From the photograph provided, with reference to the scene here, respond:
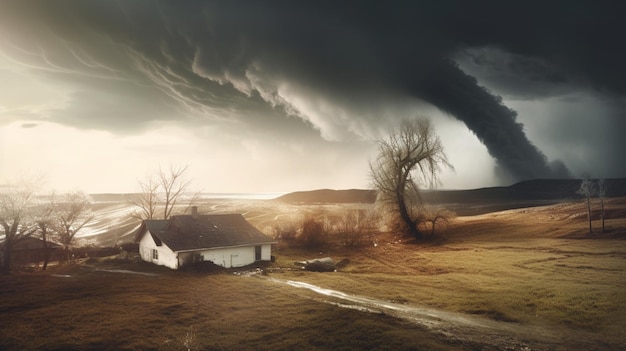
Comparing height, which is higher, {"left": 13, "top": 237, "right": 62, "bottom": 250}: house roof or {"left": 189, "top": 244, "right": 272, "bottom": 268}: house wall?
{"left": 13, "top": 237, "right": 62, "bottom": 250}: house roof

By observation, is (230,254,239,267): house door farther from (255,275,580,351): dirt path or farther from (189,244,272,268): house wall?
(255,275,580,351): dirt path

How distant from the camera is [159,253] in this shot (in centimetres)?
4184

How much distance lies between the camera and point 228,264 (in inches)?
1628

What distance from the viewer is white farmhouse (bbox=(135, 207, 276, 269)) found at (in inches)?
1537

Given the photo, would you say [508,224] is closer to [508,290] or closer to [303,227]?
[303,227]

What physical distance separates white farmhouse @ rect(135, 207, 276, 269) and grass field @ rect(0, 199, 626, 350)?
2.23 meters

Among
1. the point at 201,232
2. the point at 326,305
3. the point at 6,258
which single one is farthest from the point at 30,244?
the point at 326,305

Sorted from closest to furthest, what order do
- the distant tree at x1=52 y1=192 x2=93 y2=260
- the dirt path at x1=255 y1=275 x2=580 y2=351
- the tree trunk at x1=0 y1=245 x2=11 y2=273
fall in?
the dirt path at x1=255 y1=275 x2=580 y2=351
the tree trunk at x1=0 y1=245 x2=11 y2=273
the distant tree at x1=52 y1=192 x2=93 y2=260

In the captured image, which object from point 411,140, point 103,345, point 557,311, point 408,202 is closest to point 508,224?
point 408,202

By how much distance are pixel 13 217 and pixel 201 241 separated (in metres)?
19.0

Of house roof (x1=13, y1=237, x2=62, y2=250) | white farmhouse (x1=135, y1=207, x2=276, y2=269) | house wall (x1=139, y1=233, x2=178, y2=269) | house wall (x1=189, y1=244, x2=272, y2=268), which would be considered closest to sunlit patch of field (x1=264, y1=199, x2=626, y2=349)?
house wall (x1=189, y1=244, x2=272, y2=268)

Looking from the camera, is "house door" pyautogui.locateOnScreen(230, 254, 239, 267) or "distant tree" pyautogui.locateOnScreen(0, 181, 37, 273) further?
"house door" pyautogui.locateOnScreen(230, 254, 239, 267)

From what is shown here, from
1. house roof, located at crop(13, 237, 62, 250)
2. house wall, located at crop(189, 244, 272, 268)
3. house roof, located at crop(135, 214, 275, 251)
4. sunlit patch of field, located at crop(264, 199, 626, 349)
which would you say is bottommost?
sunlit patch of field, located at crop(264, 199, 626, 349)

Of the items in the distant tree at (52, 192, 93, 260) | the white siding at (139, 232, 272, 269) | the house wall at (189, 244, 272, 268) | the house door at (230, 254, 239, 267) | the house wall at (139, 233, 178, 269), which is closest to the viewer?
the white siding at (139, 232, 272, 269)
